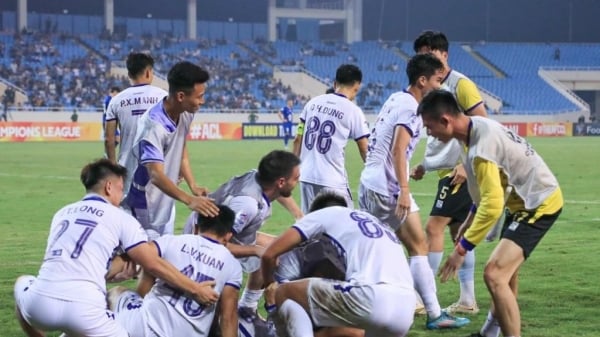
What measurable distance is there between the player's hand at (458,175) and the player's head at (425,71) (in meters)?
0.89

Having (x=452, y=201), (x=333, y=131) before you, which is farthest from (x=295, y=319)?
(x=333, y=131)

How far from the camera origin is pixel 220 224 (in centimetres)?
712

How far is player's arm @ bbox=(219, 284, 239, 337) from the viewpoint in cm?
704

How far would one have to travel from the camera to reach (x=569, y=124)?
63188 mm

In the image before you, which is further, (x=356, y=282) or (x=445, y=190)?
(x=445, y=190)

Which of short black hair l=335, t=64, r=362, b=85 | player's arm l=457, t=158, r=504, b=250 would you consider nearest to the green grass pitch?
player's arm l=457, t=158, r=504, b=250

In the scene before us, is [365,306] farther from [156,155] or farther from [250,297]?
[156,155]

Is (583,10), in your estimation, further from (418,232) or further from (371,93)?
(418,232)

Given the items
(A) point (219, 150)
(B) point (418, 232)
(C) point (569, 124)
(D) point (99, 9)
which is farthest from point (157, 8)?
(B) point (418, 232)

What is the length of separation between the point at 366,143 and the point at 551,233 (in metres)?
5.82

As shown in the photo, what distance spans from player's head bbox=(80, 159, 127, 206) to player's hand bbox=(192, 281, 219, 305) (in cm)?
80

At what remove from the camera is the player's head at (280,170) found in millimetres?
7637

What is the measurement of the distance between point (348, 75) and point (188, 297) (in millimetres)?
3951

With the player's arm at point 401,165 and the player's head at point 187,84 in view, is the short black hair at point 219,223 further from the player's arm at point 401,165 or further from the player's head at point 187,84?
the player's arm at point 401,165
